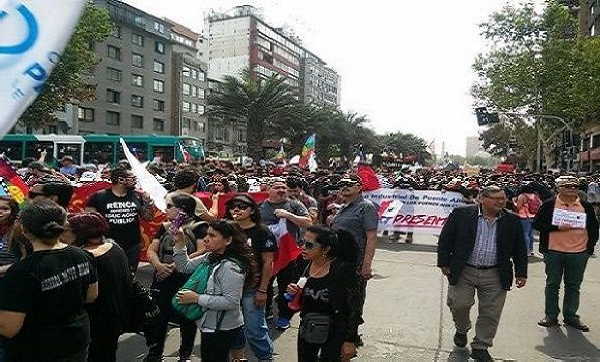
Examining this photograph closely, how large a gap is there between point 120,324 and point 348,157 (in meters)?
53.9

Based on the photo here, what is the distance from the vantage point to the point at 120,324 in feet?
11.8

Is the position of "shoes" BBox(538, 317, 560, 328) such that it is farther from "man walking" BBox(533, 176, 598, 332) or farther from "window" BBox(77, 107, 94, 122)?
"window" BBox(77, 107, 94, 122)

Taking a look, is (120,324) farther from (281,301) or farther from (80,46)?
(80,46)

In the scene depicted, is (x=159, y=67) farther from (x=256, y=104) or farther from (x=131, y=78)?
(x=256, y=104)

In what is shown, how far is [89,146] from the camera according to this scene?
29.3 metres

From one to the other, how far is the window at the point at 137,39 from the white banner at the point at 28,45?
57900 millimetres

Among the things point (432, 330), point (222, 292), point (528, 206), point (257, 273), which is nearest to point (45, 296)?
point (222, 292)

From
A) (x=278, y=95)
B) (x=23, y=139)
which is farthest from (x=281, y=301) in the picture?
(x=278, y=95)

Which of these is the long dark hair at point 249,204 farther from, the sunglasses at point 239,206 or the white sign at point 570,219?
the white sign at point 570,219

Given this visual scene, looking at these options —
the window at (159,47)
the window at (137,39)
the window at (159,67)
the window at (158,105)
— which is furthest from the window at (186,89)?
the window at (137,39)

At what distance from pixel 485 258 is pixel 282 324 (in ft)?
7.07

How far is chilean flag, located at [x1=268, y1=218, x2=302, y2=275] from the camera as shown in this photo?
19.4 ft

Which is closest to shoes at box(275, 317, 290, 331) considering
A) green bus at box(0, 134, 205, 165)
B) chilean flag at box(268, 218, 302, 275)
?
chilean flag at box(268, 218, 302, 275)

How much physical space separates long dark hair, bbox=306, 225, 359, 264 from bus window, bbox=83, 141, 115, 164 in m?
26.9
